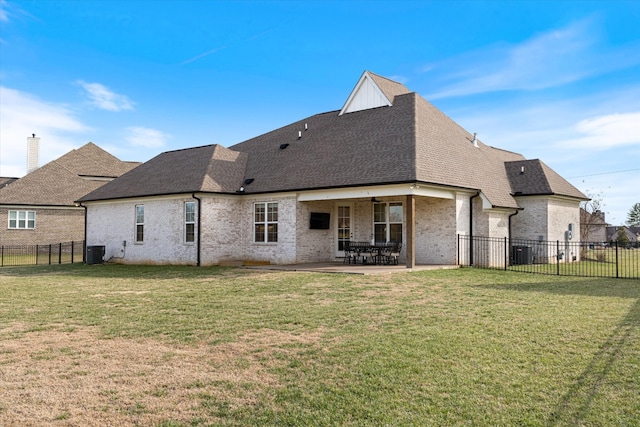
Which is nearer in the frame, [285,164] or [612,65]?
[612,65]

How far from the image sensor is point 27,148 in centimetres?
4738

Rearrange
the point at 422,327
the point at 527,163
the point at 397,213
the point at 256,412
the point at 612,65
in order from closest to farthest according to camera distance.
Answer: the point at 256,412 → the point at 422,327 → the point at 612,65 → the point at 397,213 → the point at 527,163

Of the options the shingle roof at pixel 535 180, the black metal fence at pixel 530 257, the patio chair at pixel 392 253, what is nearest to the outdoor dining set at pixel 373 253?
the patio chair at pixel 392 253

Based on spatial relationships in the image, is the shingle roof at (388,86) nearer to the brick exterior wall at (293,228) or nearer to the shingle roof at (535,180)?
the brick exterior wall at (293,228)

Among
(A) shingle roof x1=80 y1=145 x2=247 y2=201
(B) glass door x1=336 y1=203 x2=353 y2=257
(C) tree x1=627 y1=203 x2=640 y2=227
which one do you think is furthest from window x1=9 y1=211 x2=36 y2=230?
(C) tree x1=627 y1=203 x2=640 y2=227

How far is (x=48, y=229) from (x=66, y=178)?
5.44 meters

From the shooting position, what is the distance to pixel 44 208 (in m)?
38.4

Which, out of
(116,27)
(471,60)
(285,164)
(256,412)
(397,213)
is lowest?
(256,412)

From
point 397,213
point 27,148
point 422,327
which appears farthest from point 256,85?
point 27,148

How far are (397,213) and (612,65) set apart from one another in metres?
10.9

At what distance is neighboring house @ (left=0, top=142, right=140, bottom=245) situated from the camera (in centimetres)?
3747

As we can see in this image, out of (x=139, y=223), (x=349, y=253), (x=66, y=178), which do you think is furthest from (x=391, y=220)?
(x=66, y=178)

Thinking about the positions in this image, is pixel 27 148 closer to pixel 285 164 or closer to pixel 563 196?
pixel 285 164

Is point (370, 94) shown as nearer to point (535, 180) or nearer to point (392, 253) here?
point (392, 253)
